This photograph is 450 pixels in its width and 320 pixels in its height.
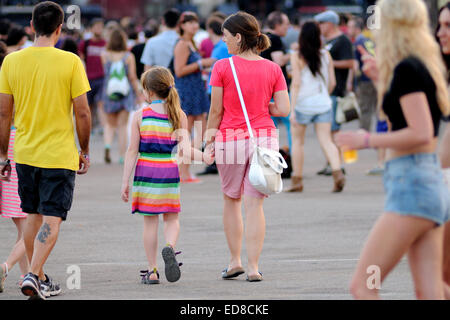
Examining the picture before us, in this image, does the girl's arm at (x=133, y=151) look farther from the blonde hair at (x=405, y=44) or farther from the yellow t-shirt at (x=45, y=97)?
the blonde hair at (x=405, y=44)

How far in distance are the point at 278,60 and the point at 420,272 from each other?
27.7 feet

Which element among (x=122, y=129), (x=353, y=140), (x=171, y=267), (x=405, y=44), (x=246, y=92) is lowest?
(x=171, y=267)

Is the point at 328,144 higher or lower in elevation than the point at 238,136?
lower

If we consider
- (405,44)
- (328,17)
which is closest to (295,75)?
(328,17)

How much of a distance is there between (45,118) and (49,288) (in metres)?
1.16

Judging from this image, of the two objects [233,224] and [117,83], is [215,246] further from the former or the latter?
[117,83]

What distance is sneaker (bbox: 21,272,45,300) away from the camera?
6.26m

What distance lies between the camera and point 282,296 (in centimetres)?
663

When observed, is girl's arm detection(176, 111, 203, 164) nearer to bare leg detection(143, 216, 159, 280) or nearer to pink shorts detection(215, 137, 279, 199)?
pink shorts detection(215, 137, 279, 199)

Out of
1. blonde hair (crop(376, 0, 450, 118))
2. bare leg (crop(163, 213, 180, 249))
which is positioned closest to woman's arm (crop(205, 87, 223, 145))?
bare leg (crop(163, 213, 180, 249))

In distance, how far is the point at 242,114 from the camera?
7266mm

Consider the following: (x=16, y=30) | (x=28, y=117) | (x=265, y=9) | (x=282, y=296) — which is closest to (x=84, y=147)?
(x=28, y=117)

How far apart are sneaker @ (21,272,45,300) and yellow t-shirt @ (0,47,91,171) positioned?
73 centimetres

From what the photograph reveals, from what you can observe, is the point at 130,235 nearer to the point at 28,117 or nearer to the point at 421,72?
the point at 28,117
